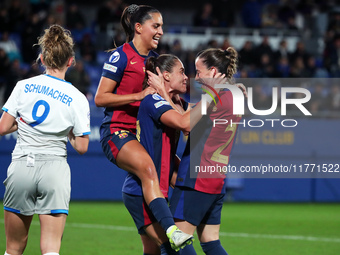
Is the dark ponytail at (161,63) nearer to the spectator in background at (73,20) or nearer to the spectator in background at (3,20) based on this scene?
Answer: the spectator in background at (3,20)

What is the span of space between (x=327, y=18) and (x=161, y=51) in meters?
7.61

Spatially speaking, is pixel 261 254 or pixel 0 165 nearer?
pixel 261 254

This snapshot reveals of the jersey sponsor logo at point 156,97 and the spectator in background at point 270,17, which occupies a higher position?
the spectator in background at point 270,17

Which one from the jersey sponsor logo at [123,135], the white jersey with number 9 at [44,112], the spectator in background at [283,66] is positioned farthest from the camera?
the spectator in background at [283,66]

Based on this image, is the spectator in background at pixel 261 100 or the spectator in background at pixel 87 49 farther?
the spectator in background at pixel 87 49

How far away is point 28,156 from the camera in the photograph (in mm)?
4293

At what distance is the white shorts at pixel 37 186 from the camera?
427 cm

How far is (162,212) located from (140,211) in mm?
314

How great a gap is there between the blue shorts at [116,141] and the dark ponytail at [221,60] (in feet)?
2.92

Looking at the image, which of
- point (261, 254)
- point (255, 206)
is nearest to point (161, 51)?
point (255, 206)

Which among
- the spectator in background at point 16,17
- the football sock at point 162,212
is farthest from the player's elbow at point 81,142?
the spectator in background at point 16,17

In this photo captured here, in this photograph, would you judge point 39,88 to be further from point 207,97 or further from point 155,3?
point 155,3

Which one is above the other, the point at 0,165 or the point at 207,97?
the point at 0,165

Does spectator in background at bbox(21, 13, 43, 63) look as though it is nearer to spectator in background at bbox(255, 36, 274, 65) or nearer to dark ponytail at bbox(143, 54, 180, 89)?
spectator in background at bbox(255, 36, 274, 65)
